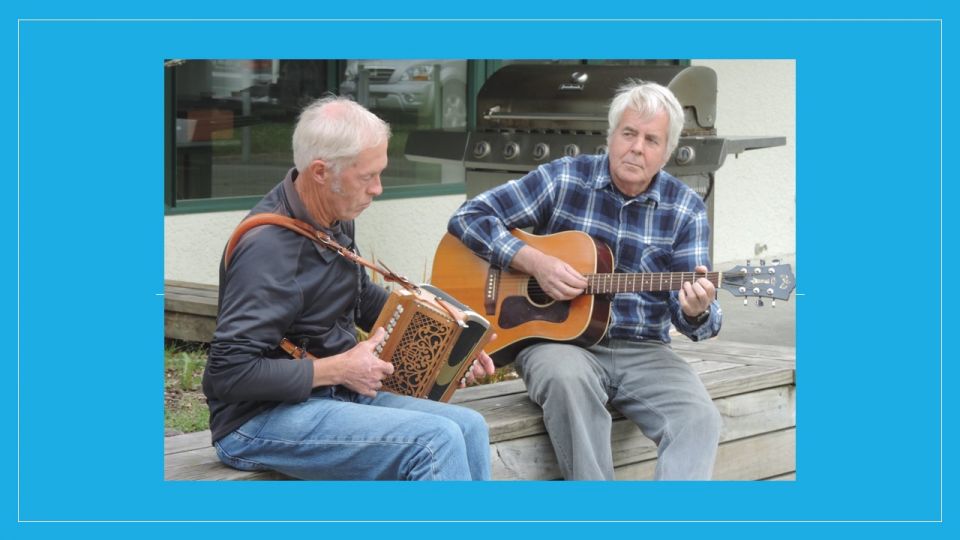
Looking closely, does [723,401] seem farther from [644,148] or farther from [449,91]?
[449,91]

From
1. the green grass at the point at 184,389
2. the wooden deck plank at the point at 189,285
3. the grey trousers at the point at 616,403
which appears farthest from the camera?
the wooden deck plank at the point at 189,285

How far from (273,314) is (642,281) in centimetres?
124

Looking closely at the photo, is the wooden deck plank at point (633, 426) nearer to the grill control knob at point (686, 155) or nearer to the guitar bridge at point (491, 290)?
the guitar bridge at point (491, 290)

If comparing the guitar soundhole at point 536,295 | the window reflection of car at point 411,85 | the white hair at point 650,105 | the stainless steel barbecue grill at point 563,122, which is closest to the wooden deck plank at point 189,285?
the stainless steel barbecue grill at point 563,122

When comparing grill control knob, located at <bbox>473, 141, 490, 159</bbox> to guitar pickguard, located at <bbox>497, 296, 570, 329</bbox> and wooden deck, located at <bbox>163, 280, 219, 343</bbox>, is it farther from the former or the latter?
guitar pickguard, located at <bbox>497, 296, 570, 329</bbox>

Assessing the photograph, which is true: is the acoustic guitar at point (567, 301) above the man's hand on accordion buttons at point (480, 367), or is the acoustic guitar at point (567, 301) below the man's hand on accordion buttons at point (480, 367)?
above

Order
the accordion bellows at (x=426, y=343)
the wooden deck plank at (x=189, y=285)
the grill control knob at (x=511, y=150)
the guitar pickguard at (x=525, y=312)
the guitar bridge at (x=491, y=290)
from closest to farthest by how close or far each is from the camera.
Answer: the accordion bellows at (x=426, y=343) → the guitar pickguard at (x=525, y=312) → the guitar bridge at (x=491, y=290) → the grill control knob at (x=511, y=150) → the wooden deck plank at (x=189, y=285)

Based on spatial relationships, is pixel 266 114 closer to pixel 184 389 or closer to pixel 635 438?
pixel 184 389

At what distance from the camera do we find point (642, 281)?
12.2ft

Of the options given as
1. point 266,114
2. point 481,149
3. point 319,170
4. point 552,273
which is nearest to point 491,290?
point 552,273

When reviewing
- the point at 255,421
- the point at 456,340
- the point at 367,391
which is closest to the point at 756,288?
the point at 456,340

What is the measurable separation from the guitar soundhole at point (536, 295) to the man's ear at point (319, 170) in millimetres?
1047

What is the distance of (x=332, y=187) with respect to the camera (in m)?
3.05

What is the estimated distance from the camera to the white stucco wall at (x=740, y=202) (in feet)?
20.2
